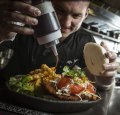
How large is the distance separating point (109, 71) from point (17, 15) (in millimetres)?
556

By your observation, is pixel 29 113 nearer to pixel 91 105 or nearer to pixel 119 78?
pixel 91 105

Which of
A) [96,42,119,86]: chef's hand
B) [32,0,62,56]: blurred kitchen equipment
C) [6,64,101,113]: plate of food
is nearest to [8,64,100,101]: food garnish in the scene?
[6,64,101,113]: plate of food

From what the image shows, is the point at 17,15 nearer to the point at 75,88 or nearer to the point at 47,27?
the point at 47,27

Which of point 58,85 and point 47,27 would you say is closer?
point 47,27

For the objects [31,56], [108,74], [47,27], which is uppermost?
[47,27]

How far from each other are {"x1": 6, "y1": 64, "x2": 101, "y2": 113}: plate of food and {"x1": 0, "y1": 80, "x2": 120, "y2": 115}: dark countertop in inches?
0.6

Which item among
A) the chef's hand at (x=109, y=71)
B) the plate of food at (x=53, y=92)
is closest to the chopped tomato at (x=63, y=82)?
the plate of food at (x=53, y=92)

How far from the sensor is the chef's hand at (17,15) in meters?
0.59

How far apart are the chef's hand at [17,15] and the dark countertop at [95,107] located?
0.66 feet

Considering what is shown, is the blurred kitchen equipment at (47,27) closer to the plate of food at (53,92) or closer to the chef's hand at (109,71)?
the plate of food at (53,92)

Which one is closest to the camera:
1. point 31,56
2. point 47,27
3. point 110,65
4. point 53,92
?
point 47,27

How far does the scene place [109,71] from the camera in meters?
1.10

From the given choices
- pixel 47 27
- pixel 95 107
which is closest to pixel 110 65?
pixel 95 107

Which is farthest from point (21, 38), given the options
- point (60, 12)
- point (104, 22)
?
point (104, 22)
